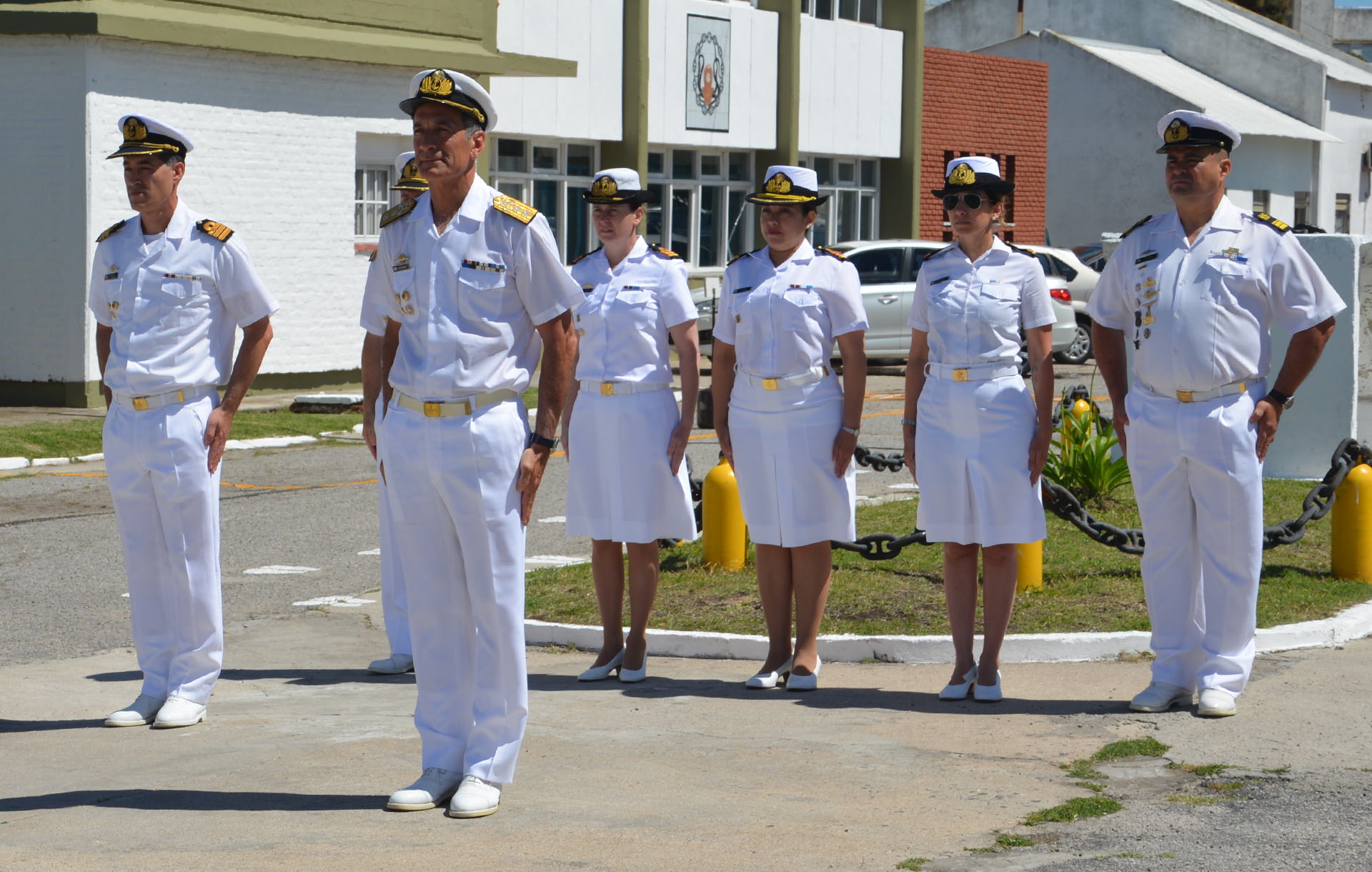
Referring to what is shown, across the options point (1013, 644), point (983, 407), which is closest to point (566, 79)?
point (1013, 644)

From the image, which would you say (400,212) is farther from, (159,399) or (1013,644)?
(1013,644)

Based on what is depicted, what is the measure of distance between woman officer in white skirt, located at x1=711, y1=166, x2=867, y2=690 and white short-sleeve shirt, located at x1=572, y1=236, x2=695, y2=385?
0.83 ft

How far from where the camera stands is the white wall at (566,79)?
25625 millimetres

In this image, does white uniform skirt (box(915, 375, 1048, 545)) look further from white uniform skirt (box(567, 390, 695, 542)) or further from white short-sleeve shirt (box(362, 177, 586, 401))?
white short-sleeve shirt (box(362, 177, 586, 401))

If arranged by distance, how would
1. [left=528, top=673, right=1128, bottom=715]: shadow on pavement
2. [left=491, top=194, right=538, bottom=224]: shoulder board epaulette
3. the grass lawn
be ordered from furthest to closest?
the grass lawn, [left=528, top=673, right=1128, bottom=715]: shadow on pavement, [left=491, top=194, right=538, bottom=224]: shoulder board epaulette

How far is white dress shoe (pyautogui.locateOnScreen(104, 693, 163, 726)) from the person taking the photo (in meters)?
6.85

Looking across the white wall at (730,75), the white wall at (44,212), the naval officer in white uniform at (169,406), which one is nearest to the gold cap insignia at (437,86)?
the naval officer in white uniform at (169,406)

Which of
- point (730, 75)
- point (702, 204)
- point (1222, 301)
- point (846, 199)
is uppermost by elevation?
point (730, 75)

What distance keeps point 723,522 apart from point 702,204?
70.3ft

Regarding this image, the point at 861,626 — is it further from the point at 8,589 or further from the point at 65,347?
the point at 65,347

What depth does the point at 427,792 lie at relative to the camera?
5.59m

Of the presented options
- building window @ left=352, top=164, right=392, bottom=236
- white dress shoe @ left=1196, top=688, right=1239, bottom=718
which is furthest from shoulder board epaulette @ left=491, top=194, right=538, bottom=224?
building window @ left=352, top=164, right=392, bottom=236

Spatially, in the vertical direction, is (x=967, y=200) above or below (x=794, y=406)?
above

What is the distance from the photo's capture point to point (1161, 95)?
4294cm
